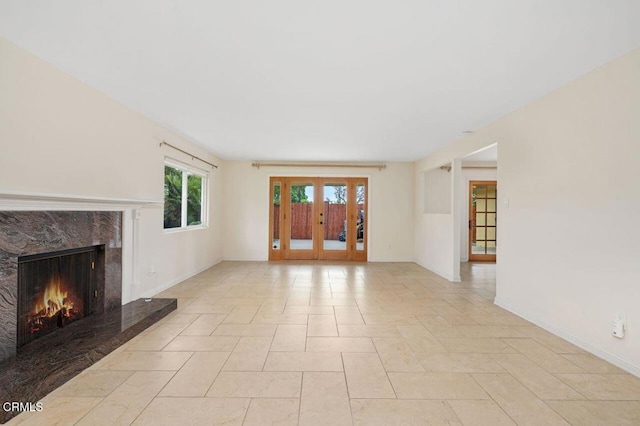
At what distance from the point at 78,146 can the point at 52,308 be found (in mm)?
1467

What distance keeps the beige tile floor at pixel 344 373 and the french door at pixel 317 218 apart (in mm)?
3521

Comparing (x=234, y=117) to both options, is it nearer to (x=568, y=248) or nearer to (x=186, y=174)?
(x=186, y=174)

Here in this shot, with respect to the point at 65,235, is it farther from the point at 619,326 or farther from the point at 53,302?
the point at 619,326

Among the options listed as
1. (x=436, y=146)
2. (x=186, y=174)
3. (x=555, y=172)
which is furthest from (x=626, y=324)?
(x=186, y=174)

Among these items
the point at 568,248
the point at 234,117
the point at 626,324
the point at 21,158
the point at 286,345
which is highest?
the point at 234,117

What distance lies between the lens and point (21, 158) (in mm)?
2357

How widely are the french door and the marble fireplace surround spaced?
3.79 metres

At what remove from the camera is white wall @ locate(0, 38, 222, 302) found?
2.30 m

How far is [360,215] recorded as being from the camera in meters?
7.41

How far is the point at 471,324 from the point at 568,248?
46.0 inches

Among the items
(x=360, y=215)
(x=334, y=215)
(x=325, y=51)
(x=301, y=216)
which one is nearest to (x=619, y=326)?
(x=325, y=51)

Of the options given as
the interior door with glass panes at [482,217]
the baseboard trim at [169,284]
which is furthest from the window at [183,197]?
the interior door with glass panes at [482,217]

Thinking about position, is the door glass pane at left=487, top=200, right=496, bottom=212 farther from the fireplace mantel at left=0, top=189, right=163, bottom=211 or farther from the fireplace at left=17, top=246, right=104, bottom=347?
the fireplace at left=17, top=246, right=104, bottom=347

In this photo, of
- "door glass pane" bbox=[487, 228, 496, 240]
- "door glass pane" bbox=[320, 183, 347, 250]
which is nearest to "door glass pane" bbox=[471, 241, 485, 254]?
"door glass pane" bbox=[487, 228, 496, 240]
